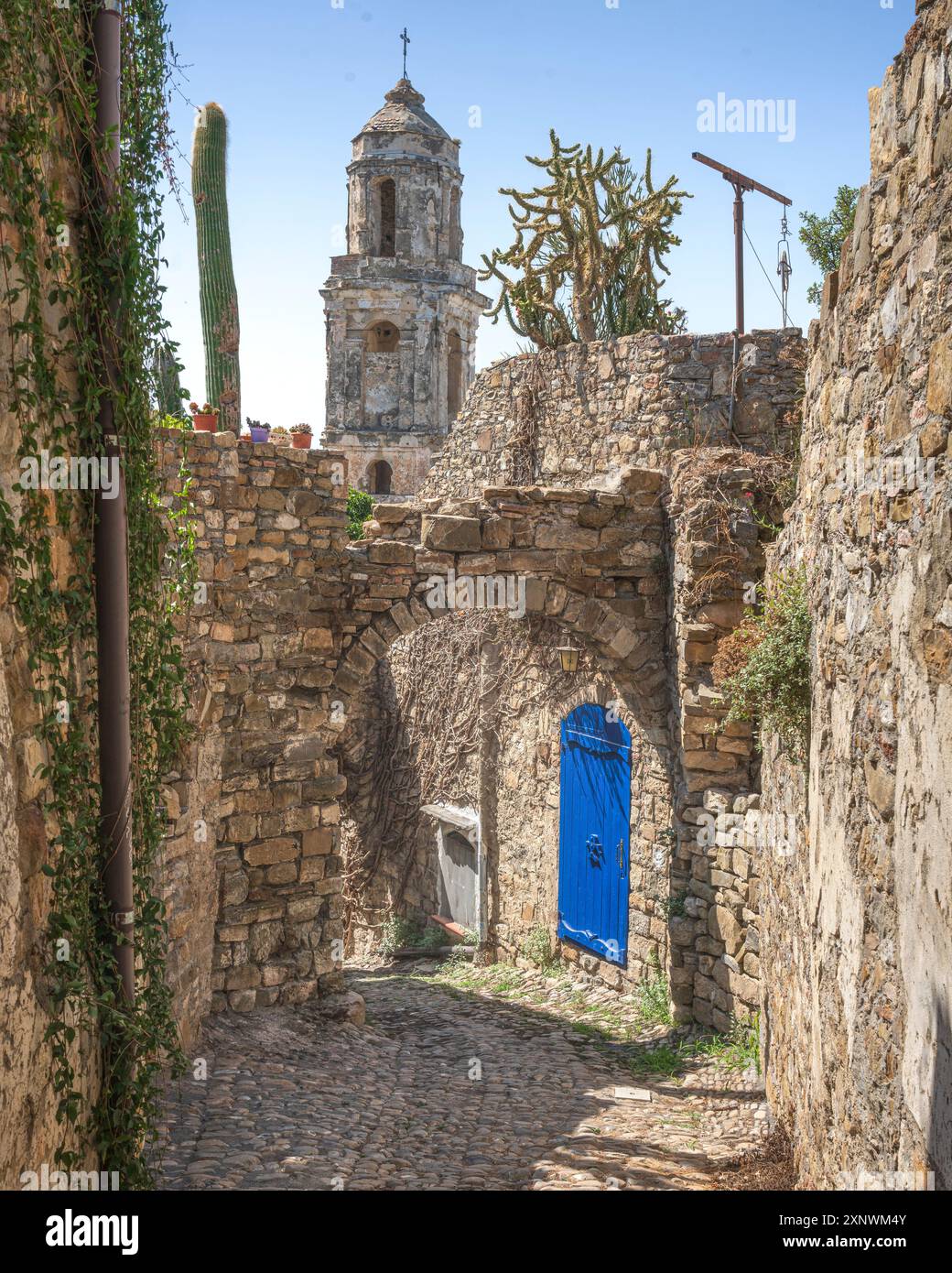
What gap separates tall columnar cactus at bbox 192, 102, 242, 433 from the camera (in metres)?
12.9

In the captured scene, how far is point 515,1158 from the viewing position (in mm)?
5797

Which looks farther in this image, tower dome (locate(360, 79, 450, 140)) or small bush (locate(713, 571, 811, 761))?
tower dome (locate(360, 79, 450, 140))

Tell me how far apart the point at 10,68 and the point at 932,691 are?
8.78ft

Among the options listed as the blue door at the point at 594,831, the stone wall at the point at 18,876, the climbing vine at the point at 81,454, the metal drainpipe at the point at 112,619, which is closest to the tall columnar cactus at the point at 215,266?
the blue door at the point at 594,831

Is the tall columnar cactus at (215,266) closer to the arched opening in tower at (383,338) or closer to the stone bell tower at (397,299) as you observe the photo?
the stone bell tower at (397,299)

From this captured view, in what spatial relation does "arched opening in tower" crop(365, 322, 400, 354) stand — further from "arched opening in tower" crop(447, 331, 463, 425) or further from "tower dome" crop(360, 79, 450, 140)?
"tower dome" crop(360, 79, 450, 140)

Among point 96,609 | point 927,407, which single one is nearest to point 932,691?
point 927,407

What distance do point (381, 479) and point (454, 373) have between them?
3.22 meters

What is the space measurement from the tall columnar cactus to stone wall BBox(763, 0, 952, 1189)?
9412 mm

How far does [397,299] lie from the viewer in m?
26.9

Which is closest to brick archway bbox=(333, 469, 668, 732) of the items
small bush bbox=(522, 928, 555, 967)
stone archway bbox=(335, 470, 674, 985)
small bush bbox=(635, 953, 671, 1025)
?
stone archway bbox=(335, 470, 674, 985)

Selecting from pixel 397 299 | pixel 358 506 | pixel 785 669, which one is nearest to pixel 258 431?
pixel 785 669

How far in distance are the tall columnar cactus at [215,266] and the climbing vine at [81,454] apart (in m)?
9.20

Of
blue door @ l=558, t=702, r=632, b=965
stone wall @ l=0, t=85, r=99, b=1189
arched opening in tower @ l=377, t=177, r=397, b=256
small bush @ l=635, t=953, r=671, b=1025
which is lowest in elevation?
small bush @ l=635, t=953, r=671, b=1025
